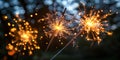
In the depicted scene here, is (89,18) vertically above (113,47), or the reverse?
(113,47)

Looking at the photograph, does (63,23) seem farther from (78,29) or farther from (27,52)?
(27,52)

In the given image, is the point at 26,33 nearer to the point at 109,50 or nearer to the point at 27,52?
the point at 27,52

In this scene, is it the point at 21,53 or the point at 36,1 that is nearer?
the point at 21,53

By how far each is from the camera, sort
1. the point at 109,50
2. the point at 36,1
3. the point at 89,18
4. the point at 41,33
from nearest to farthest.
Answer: the point at 89,18 → the point at 41,33 → the point at 36,1 → the point at 109,50

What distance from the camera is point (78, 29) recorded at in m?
9.41

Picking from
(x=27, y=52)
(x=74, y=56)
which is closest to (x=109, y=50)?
(x=74, y=56)

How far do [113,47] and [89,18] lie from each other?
9.61m

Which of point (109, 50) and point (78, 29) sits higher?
point (109, 50)

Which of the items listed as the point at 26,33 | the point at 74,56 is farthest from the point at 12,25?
the point at 74,56

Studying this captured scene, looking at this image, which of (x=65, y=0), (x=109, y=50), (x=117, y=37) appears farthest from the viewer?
(x=109, y=50)

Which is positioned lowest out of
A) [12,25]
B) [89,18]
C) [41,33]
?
[89,18]

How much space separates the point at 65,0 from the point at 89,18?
315cm

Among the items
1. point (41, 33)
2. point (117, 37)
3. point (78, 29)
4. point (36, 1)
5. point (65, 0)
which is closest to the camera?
point (78, 29)

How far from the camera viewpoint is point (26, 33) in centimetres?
951
